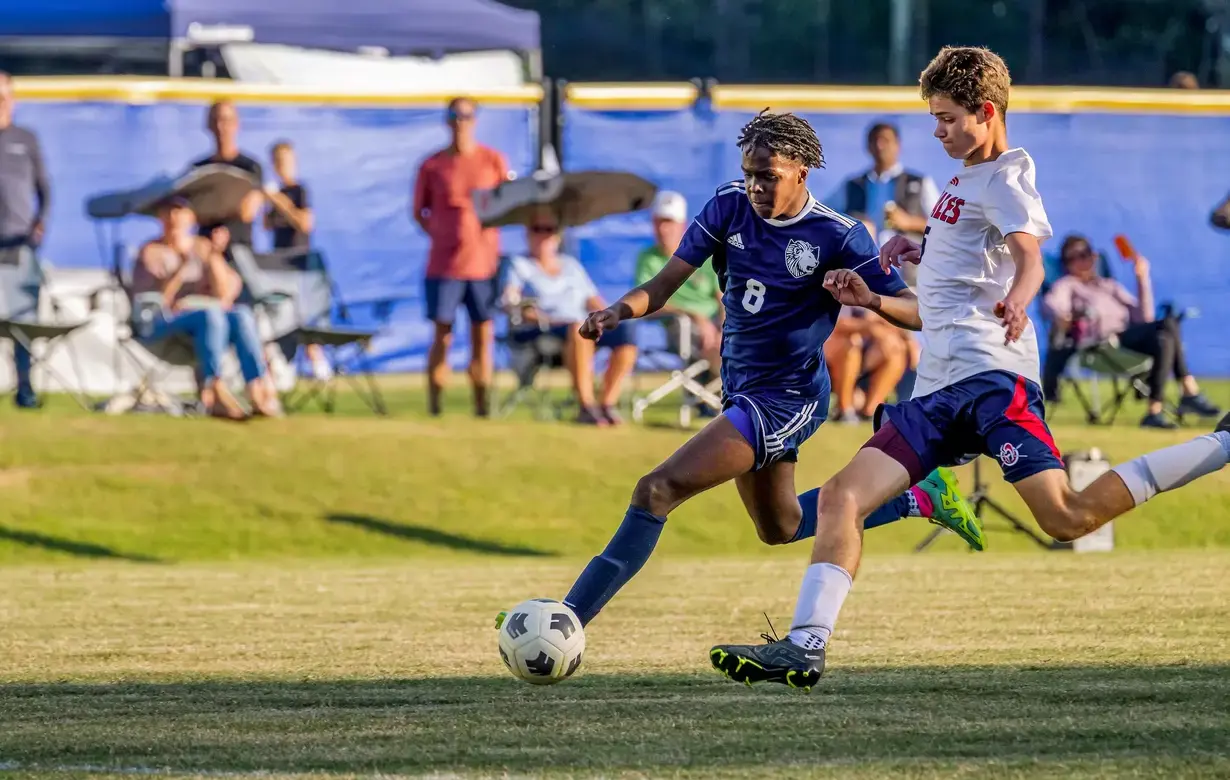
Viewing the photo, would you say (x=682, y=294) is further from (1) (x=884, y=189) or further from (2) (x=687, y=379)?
(1) (x=884, y=189)

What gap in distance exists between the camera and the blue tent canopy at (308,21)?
22.3 meters

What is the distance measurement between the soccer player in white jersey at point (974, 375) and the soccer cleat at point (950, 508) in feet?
3.75

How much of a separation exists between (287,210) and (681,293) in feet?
12.0

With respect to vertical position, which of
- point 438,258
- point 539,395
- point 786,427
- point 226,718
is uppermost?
point 786,427

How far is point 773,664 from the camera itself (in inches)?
229

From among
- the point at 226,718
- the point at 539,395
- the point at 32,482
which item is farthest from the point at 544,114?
the point at 226,718

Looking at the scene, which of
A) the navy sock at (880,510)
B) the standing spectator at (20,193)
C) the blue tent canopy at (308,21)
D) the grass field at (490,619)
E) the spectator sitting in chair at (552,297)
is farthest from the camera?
the blue tent canopy at (308,21)

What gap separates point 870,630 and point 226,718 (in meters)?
3.00

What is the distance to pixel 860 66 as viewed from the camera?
3138 cm

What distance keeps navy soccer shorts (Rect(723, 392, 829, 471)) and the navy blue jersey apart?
41 millimetres

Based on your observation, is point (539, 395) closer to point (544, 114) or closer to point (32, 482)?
point (544, 114)

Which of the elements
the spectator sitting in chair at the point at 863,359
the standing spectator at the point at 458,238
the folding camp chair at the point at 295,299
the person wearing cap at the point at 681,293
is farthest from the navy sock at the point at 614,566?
the folding camp chair at the point at 295,299

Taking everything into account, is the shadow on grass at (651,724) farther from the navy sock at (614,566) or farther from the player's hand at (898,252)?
the player's hand at (898,252)

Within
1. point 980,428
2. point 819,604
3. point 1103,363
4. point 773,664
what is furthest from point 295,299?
point 773,664
